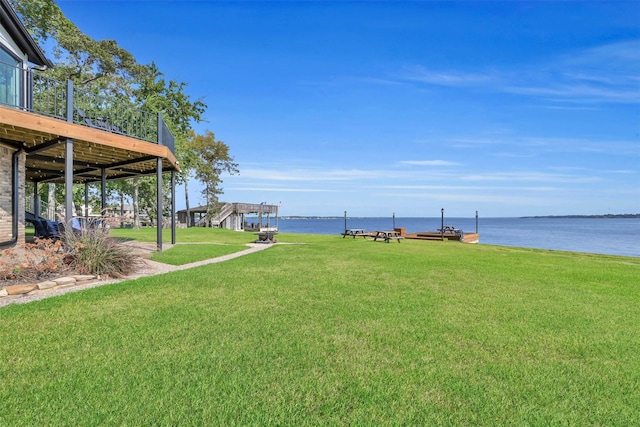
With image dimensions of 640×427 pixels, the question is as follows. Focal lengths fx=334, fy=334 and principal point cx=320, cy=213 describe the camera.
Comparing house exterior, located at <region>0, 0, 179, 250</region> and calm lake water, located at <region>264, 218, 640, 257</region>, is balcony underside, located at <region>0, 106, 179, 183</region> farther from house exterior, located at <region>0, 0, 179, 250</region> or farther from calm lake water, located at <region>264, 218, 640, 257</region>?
calm lake water, located at <region>264, 218, 640, 257</region>

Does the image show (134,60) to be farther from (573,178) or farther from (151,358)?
(573,178)

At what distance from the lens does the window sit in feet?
28.2

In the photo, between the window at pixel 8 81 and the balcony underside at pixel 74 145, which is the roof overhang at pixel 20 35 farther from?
the balcony underside at pixel 74 145

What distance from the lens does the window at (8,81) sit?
8.59 metres

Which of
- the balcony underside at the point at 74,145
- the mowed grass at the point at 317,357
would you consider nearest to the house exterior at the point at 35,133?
the balcony underside at the point at 74,145

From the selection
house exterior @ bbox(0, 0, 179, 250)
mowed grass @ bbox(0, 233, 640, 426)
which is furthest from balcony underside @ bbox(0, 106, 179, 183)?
mowed grass @ bbox(0, 233, 640, 426)

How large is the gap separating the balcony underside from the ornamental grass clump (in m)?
2.30

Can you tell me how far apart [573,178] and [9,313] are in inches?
2176

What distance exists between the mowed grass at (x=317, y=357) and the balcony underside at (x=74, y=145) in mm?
4056

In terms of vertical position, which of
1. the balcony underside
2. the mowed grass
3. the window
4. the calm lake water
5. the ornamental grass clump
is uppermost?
the window

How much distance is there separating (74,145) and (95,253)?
3.79 meters

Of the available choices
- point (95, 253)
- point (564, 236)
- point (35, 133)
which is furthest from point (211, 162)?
point (564, 236)

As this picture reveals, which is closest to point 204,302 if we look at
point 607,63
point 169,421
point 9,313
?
point 9,313

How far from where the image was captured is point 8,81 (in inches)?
352
